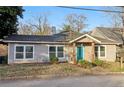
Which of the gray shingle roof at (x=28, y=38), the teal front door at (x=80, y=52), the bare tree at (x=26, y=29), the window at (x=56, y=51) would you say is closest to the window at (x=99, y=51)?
the teal front door at (x=80, y=52)

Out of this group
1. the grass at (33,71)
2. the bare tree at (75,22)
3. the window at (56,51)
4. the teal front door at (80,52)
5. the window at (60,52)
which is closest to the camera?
the grass at (33,71)

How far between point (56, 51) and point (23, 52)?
10.0 feet

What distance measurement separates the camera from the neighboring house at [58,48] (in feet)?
72.5

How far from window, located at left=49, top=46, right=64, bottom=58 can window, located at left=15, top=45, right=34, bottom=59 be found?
179 centimetres

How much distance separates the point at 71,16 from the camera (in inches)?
1273

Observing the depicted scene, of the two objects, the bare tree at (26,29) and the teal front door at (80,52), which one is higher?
the bare tree at (26,29)

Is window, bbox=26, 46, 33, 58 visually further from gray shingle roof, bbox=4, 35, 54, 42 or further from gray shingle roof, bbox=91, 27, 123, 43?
gray shingle roof, bbox=91, 27, 123, 43

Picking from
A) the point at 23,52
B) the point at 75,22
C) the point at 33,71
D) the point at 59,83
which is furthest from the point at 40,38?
the point at 59,83

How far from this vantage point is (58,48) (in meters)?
23.8

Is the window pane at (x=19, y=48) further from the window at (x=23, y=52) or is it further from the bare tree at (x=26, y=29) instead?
the bare tree at (x=26, y=29)
